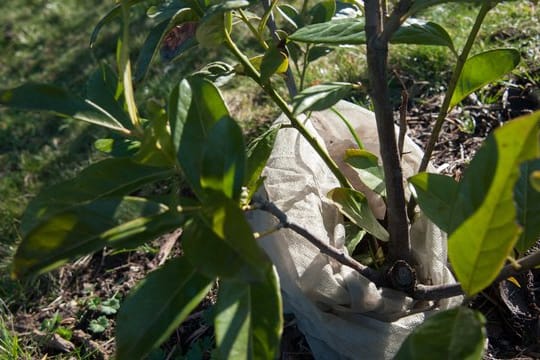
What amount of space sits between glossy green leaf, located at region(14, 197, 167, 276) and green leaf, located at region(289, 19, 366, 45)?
18.4 inches

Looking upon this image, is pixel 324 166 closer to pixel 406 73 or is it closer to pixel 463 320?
pixel 463 320

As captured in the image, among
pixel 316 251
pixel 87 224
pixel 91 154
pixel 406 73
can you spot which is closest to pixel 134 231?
pixel 87 224

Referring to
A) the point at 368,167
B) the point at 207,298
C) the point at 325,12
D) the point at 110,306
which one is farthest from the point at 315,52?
the point at 110,306

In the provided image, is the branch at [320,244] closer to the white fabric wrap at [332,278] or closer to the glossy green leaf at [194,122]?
the white fabric wrap at [332,278]

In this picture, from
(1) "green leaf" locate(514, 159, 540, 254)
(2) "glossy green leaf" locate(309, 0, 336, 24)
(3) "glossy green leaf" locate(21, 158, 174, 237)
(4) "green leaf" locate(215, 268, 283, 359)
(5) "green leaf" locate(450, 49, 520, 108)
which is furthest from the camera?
(2) "glossy green leaf" locate(309, 0, 336, 24)

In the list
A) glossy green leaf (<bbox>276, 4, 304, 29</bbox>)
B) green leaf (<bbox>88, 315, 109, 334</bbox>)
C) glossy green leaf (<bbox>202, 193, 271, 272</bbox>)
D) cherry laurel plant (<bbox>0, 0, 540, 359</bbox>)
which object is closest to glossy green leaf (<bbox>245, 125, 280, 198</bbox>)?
cherry laurel plant (<bbox>0, 0, 540, 359</bbox>)

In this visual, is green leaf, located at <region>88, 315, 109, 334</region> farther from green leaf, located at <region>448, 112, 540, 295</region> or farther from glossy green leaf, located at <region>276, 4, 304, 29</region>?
green leaf, located at <region>448, 112, 540, 295</region>

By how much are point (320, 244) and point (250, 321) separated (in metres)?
0.26

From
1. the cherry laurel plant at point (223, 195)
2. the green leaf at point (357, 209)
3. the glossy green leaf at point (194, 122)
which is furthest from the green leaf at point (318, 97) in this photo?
the green leaf at point (357, 209)

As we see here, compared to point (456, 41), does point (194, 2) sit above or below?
above

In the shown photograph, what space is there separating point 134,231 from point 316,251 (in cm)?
57

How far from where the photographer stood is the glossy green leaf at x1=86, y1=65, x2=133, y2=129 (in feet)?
3.37

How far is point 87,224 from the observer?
81 centimetres

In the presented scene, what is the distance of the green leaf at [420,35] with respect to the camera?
3.58ft
